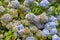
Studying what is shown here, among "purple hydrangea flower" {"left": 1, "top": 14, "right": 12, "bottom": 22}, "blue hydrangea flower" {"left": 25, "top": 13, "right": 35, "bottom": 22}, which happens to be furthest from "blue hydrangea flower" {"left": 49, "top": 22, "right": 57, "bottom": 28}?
"purple hydrangea flower" {"left": 1, "top": 14, "right": 12, "bottom": 22}

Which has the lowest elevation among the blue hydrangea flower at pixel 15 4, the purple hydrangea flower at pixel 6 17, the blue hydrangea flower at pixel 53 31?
the blue hydrangea flower at pixel 53 31

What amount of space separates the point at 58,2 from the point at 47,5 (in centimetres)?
14

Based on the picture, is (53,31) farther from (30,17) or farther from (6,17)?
(6,17)

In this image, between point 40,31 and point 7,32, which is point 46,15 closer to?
point 40,31

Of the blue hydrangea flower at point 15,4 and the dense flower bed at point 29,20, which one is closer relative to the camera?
the dense flower bed at point 29,20

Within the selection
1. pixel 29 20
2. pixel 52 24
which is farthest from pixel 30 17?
pixel 52 24

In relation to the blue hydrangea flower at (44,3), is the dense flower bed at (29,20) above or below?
below

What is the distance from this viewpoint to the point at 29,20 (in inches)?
49.4

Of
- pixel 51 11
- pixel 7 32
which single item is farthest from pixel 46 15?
pixel 7 32

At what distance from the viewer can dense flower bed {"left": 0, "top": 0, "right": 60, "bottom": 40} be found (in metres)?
1.18

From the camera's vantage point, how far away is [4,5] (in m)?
1.40

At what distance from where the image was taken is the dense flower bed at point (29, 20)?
1178 millimetres

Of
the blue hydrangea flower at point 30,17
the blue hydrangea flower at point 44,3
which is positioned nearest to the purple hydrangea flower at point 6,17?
the blue hydrangea flower at point 30,17

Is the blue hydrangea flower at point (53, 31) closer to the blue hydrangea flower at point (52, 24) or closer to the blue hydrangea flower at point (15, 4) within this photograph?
the blue hydrangea flower at point (52, 24)
